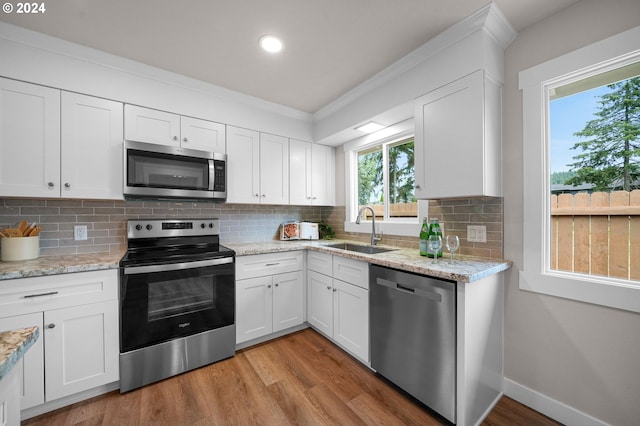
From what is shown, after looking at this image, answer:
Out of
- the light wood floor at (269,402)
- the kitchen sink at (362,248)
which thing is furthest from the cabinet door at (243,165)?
the light wood floor at (269,402)

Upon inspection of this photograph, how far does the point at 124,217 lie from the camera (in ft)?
8.02

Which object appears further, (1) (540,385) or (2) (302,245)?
(2) (302,245)

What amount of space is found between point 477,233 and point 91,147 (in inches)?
118

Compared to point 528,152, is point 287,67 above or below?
above

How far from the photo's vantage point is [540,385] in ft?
5.62

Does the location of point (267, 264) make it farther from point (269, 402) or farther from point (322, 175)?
point (322, 175)

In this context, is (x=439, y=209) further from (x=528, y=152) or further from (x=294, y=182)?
(x=294, y=182)

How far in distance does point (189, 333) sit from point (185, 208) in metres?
1.21

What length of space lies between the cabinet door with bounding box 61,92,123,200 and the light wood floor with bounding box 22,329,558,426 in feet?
4.86

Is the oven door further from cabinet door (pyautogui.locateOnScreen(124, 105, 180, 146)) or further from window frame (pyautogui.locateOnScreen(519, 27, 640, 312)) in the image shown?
window frame (pyautogui.locateOnScreen(519, 27, 640, 312))

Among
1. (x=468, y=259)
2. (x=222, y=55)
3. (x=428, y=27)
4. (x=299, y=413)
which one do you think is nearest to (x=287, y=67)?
(x=222, y=55)

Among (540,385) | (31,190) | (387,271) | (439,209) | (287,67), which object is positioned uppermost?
(287,67)

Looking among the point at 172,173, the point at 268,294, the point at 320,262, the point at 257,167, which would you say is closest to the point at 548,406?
the point at 320,262

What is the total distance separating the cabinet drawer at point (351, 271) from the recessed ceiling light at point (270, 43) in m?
1.72
